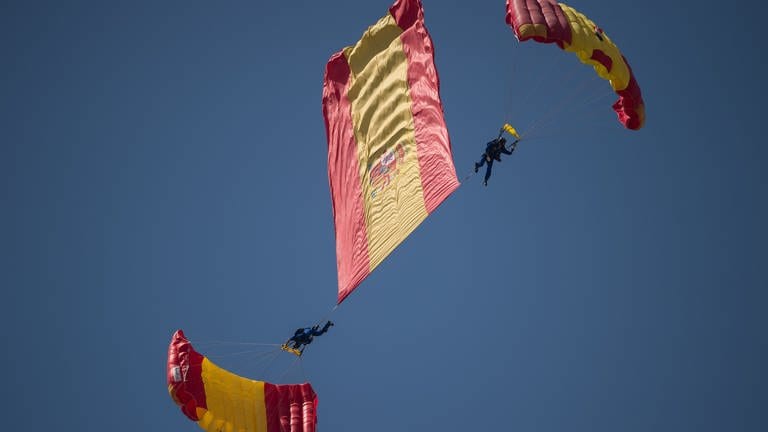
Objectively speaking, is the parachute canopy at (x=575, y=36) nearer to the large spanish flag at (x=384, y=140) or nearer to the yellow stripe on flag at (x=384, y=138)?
the large spanish flag at (x=384, y=140)

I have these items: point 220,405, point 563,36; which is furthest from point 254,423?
point 563,36

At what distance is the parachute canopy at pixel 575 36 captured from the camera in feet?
39.2

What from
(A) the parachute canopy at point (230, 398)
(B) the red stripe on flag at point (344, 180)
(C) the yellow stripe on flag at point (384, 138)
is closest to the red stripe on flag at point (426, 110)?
(C) the yellow stripe on flag at point (384, 138)

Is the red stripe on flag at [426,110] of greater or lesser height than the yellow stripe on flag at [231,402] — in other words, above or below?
above

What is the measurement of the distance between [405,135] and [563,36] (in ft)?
8.34

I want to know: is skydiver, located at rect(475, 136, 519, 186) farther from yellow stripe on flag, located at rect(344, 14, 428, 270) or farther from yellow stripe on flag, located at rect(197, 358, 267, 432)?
yellow stripe on flag, located at rect(197, 358, 267, 432)

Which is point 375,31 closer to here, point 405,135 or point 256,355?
point 405,135

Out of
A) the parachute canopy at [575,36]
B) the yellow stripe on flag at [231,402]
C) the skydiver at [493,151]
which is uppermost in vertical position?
the parachute canopy at [575,36]

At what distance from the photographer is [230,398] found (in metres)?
13.2

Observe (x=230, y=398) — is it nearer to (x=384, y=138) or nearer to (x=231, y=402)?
(x=231, y=402)

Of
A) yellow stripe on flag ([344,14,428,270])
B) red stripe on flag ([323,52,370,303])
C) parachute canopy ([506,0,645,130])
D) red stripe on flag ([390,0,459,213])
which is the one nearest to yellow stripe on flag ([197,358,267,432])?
red stripe on flag ([323,52,370,303])

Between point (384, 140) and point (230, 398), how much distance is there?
443 centimetres

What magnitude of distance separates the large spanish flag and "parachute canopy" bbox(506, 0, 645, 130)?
1.30 m

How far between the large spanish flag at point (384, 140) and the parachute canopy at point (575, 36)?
4.28 ft
